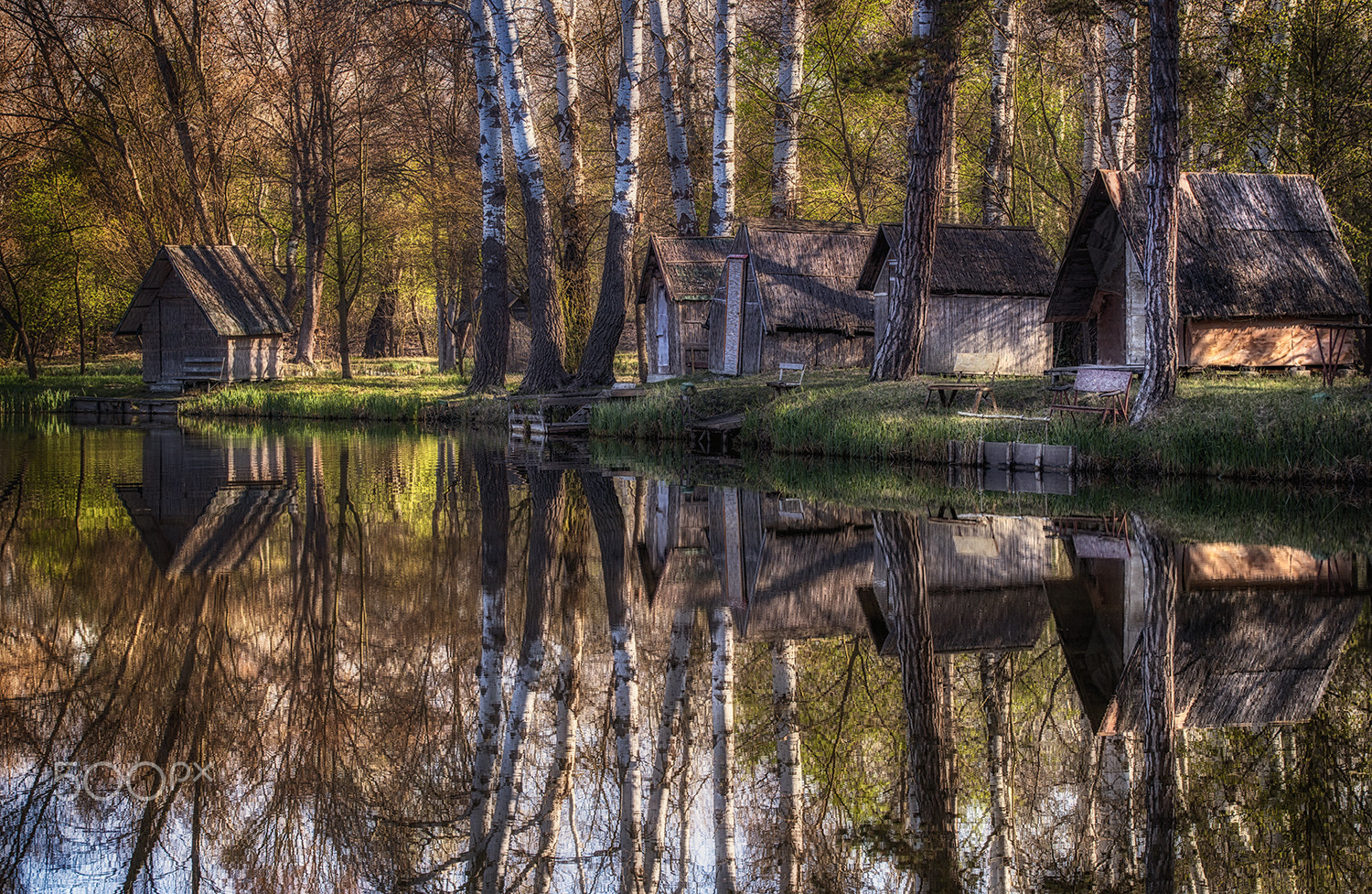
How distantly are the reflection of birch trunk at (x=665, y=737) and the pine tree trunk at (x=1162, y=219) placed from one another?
10.3 metres

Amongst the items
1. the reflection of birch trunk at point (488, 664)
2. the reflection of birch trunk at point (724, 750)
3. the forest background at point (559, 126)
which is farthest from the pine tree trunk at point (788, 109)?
the reflection of birch trunk at point (724, 750)

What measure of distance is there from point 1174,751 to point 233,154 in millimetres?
40303

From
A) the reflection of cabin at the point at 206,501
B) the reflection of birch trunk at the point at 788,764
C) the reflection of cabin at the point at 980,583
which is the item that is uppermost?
the reflection of cabin at the point at 206,501

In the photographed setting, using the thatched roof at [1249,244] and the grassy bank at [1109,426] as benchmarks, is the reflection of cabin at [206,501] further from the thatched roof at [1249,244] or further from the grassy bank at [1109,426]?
the thatched roof at [1249,244]

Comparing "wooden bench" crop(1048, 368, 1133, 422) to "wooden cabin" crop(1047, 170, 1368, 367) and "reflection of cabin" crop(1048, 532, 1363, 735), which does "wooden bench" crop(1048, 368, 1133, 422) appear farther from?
"reflection of cabin" crop(1048, 532, 1363, 735)

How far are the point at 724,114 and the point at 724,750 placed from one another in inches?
957

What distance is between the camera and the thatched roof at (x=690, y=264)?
101 ft

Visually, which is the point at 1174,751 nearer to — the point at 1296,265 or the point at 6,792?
the point at 6,792

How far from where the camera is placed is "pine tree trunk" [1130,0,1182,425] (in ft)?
54.2

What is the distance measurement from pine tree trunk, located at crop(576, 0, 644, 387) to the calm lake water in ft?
53.2

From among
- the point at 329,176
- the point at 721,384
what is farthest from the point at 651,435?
the point at 329,176

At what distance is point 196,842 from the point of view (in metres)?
4.38

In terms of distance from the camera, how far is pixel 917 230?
21.1m

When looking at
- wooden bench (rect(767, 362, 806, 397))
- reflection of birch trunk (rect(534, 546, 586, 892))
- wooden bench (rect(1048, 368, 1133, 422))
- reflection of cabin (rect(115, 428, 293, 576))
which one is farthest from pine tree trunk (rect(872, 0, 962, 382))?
reflection of birch trunk (rect(534, 546, 586, 892))
